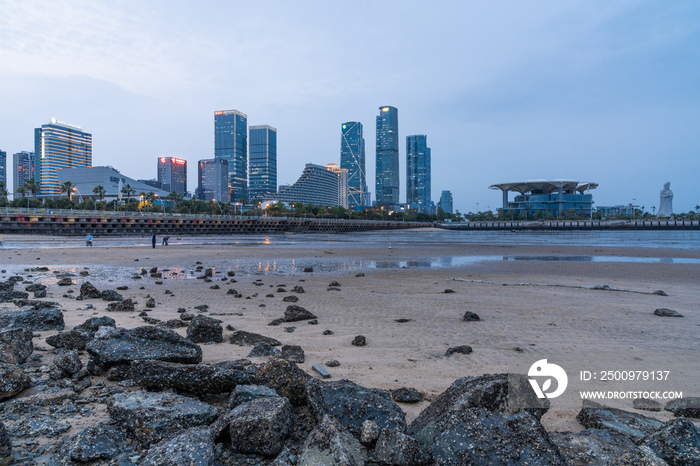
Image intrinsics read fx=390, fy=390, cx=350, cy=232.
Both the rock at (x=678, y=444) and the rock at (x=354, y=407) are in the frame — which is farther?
the rock at (x=354, y=407)

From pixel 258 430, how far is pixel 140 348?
2.64 meters

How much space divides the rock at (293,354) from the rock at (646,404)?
4397 millimetres

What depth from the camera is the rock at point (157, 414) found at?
3.41m

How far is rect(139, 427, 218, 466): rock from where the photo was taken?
9.45 feet

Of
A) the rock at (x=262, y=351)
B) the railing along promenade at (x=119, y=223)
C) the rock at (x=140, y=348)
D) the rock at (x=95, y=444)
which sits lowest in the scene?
the rock at (x=262, y=351)

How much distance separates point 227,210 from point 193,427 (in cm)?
18778

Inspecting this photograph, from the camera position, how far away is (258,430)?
3275 mm

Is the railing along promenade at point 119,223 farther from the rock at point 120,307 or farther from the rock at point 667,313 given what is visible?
the rock at point 667,313

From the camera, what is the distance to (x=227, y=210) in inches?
7175

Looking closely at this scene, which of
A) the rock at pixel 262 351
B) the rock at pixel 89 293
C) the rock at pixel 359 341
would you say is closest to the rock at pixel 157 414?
the rock at pixel 262 351

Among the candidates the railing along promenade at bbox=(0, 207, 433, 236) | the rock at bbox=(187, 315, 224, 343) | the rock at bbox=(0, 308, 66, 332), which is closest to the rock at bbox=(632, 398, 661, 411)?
the rock at bbox=(187, 315, 224, 343)

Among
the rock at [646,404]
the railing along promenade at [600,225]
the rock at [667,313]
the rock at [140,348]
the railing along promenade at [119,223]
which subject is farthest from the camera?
the railing along promenade at [600,225]

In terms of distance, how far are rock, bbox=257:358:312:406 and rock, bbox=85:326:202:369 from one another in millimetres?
1359

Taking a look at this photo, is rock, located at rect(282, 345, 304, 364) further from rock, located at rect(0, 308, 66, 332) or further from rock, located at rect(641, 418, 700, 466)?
rock, located at rect(0, 308, 66, 332)
